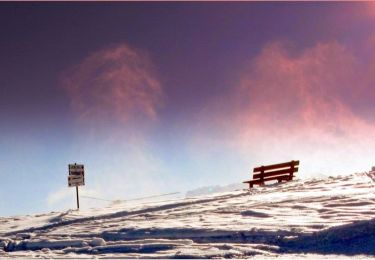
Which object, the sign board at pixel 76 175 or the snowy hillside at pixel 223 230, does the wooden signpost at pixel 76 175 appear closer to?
the sign board at pixel 76 175

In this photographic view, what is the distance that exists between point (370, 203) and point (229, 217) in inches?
172

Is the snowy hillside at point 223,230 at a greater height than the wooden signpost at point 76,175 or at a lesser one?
lesser

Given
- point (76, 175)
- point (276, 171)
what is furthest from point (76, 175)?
point (276, 171)

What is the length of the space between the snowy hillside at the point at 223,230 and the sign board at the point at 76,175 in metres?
3.31

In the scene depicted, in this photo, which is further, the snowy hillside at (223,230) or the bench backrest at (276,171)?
the bench backrest at (276,171)

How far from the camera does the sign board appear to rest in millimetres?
20906

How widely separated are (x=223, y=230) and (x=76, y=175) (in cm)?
1140

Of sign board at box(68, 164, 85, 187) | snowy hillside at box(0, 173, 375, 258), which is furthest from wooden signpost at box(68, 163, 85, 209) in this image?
snowy hillside at box(0, 173, 375, 258)

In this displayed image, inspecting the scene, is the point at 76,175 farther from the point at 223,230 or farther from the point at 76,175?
the point at 223,230

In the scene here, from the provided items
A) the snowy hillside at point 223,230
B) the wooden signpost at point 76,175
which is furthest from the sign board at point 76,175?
the snowy hillside at point 223,230

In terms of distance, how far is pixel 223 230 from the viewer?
1181cm

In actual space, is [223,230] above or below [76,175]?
below

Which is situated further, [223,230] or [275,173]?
[275,173]

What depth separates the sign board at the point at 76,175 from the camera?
20.9 metres
